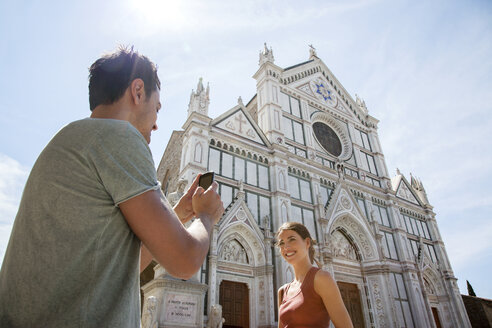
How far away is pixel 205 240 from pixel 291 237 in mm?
1760

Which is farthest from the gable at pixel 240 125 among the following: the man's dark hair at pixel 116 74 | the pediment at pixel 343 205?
the man's dark hair at pixel 116 74

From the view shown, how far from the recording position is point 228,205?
13375mm

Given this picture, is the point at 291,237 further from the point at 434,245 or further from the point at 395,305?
the point at 434,245

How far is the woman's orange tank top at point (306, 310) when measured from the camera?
2318 millimetres

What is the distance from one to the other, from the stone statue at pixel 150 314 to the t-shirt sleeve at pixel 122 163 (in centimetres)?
875

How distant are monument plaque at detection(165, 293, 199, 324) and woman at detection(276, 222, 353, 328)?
7.09m

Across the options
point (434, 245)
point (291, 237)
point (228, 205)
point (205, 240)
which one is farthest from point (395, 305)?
point (205, 240)

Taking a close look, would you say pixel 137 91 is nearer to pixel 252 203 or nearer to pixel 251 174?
pixel 252 203

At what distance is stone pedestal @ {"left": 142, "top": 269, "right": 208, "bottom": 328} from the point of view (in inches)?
341

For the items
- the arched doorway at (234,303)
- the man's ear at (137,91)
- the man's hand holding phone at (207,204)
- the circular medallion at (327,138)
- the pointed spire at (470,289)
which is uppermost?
the circular medallion at (327,138)

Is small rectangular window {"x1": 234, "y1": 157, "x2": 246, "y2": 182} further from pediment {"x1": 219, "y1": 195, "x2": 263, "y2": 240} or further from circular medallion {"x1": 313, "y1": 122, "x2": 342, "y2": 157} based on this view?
circular medallion {"x1": 313, "y1": 122, "x2": 342, "y2": 157}

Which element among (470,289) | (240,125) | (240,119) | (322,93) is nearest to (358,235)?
(240,125)

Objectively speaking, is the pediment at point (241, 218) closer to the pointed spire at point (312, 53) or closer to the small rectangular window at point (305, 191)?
the small rectangular window at point (305, 191)

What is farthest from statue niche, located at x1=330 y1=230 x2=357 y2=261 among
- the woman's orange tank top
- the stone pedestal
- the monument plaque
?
the woman's orange tank top
